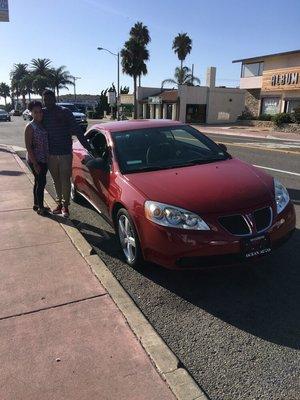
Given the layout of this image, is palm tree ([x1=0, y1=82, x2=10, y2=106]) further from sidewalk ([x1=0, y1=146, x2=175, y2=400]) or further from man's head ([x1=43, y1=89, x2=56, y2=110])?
sidewalk ([x1=0, y1=146, x2=175, y2=400])

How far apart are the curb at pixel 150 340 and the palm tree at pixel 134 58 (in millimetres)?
52174

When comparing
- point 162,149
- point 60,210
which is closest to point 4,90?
point 60,210

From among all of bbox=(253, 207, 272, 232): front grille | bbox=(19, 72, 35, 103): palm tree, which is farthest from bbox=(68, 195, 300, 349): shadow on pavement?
bbox=(19, 72, 35, 103): palm tree

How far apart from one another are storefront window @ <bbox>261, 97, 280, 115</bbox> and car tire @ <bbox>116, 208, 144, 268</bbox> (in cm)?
3679

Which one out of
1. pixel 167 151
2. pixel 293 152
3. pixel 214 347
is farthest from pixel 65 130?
pixel 293 152

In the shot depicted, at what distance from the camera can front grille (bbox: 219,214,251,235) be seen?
392 centimetres

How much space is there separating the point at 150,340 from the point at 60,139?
382 centimetres

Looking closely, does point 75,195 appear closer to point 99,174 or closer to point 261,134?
point 99,174

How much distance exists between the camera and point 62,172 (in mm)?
6539

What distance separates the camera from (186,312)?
12.5 ft

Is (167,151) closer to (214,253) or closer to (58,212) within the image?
(214,253)

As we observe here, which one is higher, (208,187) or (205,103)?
(208,187)

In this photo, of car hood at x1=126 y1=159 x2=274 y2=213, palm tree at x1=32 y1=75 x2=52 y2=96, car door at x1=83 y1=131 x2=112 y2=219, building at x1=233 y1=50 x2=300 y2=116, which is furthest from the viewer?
palm tree at x1=32 y1=75 x2=52 y2=96

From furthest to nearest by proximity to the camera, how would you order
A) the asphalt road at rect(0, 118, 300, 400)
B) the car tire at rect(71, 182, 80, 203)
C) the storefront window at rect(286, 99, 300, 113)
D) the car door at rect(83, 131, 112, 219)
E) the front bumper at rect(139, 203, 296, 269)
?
the storefront window at rect(286, 99, 300, 113)
the car tire at rect(71, 182, 80, 203)
the car door at rect(83, 131, 112, 219)
the front bumper at rect(139, 203, 296, 269)
the asphalt road at rect(0, 118, 300, 400)
